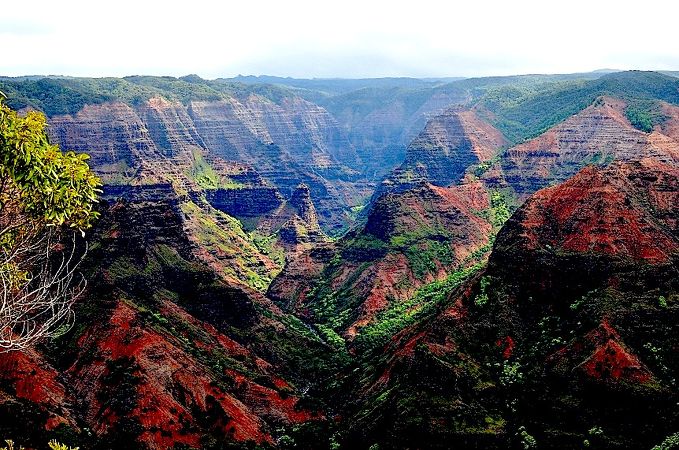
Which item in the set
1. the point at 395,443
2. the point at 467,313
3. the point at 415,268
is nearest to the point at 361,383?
the point at 467,313

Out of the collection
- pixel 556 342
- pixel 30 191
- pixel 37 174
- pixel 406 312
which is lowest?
pixel 406 312

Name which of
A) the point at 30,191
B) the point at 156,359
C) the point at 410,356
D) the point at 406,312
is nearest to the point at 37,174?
the point at 30,191

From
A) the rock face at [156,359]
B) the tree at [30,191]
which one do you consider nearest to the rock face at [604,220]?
the rock face at [156,359]

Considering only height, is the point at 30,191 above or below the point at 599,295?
above

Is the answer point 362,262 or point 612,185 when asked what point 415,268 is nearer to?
point 362,262

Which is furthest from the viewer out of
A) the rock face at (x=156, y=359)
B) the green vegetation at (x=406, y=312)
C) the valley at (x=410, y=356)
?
the green vegetation at (x=406, y=312)

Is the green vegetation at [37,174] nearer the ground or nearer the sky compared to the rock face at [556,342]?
nearer the sky

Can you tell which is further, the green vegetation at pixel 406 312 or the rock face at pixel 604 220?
the green vegetation at pixel 406 312

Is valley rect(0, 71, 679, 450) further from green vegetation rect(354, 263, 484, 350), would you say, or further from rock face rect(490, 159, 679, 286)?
green vegetation rect(354, 263, 484, 350)

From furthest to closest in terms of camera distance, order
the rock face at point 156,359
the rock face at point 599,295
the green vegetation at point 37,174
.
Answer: the rock face at point 156,359 < the rock face at point 599,295 < the green vegetation at point 37,174

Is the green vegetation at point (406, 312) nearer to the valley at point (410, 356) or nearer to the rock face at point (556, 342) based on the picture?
the valley at point (410, 356)

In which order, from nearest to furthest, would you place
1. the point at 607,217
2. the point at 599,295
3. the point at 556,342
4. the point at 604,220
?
the point at 556,342, the point at 599,295, the point at 604,220, the point at 607,217

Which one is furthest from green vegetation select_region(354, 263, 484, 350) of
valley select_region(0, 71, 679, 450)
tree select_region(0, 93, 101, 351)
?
tree select_region(0, 93, 101, 351)

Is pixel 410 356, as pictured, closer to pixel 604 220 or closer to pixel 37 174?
pixel 604 220
